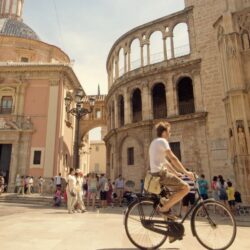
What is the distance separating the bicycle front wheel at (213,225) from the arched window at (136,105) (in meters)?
19.3

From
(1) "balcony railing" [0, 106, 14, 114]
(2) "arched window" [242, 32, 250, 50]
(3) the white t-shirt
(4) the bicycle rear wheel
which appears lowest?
(4) the bicycle rear wheel

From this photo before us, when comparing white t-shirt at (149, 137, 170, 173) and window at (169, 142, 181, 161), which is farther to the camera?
window at (169, 142, 181, 161)

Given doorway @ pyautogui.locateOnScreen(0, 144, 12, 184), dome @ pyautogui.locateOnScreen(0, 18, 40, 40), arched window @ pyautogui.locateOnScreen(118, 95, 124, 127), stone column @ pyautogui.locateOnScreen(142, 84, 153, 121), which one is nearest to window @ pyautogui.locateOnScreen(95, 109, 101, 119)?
arched window @ pyautogui.locateOnScreen(118, 95, 124, 127)

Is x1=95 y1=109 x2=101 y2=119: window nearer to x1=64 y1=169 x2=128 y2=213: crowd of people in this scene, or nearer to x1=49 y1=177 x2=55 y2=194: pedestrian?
x1=49 y1=177 x2=55 y2=194: pedestrian

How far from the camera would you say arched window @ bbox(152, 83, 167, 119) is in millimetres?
21703

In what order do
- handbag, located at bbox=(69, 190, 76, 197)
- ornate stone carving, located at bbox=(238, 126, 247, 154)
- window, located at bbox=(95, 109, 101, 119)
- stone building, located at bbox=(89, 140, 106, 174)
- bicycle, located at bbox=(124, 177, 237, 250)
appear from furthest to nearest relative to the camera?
stone building, located at bbox=(89, 140, 106, 174), window, located at bbox=(95, 109, 101, 119), ornate stone carving, located at bbox=(238, 126, 247, 154), handbag, located at bbox=(69, 190, 76, 197), bicycle, located at bbox=(124, 177, 237, 250)

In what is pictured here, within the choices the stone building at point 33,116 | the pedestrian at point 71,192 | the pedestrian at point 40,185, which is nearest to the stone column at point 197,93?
the stone building at point 33,116

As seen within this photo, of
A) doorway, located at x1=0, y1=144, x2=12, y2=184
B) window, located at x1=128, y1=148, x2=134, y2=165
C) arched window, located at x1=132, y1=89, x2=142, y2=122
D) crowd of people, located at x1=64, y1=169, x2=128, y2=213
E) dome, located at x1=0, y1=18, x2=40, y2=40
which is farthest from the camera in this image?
dome, located at x1=0, y1=18, x2=40, y2=40

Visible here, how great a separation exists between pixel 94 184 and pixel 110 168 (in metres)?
12.7

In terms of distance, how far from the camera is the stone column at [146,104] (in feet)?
70.6

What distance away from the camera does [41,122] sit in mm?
23172

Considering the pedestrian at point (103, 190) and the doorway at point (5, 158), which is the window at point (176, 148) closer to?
the pedestrian at point (103, 190)

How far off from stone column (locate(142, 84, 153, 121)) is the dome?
15606 mm

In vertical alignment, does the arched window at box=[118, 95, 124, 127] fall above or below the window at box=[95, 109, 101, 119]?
below
